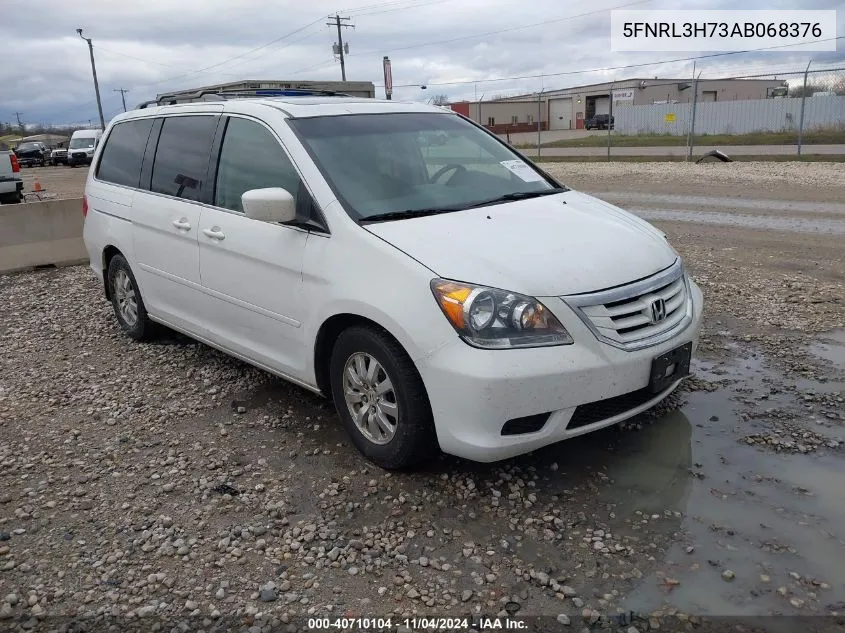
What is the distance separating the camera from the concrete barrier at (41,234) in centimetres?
944

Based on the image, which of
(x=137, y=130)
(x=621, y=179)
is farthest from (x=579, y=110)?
(x=137, y=130)

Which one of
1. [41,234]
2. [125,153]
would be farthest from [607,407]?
[41,234]

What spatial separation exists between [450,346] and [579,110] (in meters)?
65.4

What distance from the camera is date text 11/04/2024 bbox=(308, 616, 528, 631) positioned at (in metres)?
2.72

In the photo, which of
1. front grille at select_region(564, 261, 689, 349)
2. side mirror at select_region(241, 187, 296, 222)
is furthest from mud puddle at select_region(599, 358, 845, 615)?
side mirror at select_region(241, 187, 296, 222)

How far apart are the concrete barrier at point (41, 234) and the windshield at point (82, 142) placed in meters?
33.9

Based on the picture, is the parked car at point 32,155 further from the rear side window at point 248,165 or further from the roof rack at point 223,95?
the rear side window at point 248,165

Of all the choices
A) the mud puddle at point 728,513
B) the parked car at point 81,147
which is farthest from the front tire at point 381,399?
the parked car at point 81,147

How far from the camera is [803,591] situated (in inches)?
109

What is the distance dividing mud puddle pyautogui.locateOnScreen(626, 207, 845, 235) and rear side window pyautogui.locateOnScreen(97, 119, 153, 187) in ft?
26.3

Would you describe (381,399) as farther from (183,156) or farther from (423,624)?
(183,156)

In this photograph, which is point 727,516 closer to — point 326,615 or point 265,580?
point 326,615

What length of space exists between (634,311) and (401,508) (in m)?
1.45

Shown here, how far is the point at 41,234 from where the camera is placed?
973 cm
